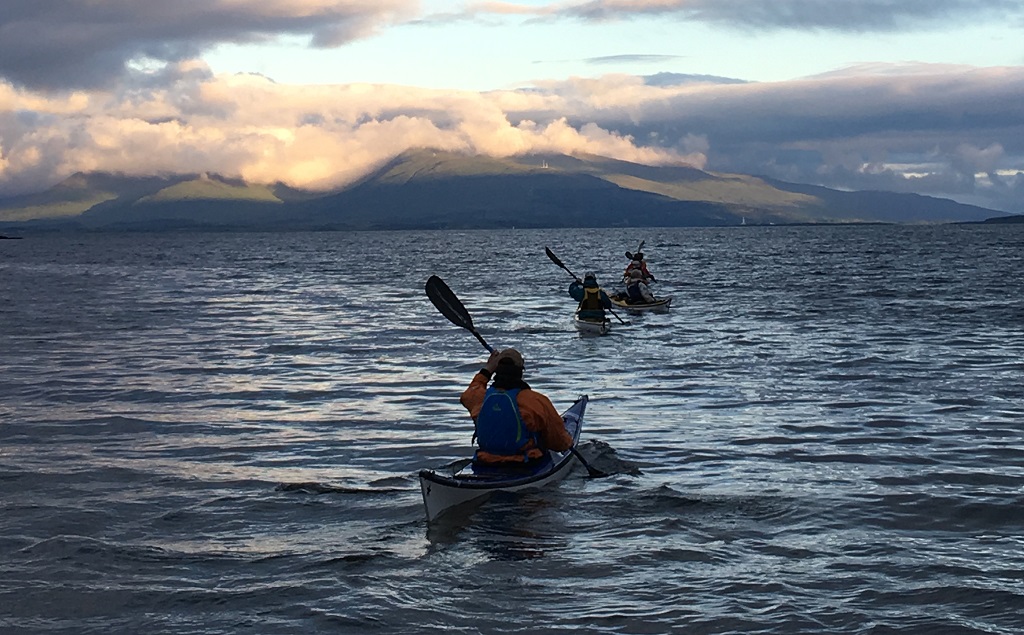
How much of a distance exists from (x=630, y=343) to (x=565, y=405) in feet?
36.8

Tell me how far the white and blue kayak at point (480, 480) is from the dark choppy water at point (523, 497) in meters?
0.21

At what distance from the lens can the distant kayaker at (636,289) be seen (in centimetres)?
4016

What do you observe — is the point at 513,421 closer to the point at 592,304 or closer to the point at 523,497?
the point at 523,497

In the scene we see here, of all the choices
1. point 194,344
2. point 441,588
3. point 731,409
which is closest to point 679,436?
point 731,409

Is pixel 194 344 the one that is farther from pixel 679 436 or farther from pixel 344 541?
pixel 344 541

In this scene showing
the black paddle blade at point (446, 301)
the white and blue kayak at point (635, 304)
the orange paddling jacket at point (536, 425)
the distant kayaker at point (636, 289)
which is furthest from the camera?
the distant kayaker at point (636, 289)

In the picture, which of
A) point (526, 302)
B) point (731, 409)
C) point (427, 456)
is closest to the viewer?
point (427, 456)

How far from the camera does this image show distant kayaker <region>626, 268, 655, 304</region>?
4016cm

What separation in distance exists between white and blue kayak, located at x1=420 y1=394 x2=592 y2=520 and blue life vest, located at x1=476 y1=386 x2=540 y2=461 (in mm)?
239

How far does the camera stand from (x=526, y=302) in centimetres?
4853

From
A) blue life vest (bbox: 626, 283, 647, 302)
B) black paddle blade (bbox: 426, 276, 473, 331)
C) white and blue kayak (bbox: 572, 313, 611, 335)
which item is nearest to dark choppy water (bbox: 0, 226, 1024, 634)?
white and blue kayak (bbox: 572, 313, 611, 335)

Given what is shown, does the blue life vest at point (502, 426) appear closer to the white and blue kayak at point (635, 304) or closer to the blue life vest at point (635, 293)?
the white and blue kayak at point (635, 304)

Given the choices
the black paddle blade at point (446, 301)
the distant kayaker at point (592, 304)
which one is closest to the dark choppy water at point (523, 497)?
the distant kayaker at point (592, 304)

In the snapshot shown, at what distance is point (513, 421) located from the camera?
41.1 feet
